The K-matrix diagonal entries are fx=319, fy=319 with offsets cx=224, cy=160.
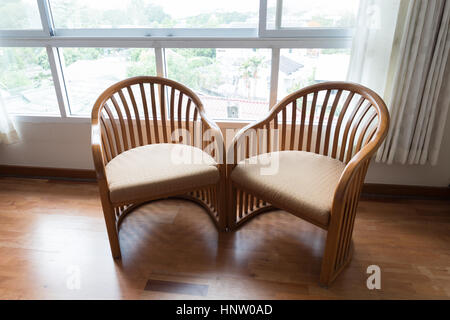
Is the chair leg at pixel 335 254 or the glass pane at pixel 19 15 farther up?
the glass pane at pixel 19 15

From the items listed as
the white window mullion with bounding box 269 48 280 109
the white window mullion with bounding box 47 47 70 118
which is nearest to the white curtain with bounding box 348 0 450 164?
the white window mullion with bounding box 269 48 280 109

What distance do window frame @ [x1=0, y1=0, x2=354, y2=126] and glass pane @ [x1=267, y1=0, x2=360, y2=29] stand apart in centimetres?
3

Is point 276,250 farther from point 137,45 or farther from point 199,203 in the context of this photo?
point 137,45

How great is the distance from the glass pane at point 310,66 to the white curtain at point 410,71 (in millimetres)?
165

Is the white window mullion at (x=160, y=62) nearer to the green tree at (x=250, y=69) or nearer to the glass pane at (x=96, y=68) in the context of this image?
the glass pane at (x=96, y=68)

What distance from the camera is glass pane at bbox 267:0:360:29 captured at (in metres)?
1.81

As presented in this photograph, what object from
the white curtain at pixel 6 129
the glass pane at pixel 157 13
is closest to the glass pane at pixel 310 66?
the glass pane at pixel 157 13

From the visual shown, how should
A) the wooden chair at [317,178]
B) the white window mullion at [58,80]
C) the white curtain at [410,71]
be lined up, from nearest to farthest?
the wooden chair at [317,178] < the white curtain at [410,71] < the white window mullion at [58,80]

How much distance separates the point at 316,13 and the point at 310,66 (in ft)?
0.99

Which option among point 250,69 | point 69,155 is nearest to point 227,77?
point 250,69

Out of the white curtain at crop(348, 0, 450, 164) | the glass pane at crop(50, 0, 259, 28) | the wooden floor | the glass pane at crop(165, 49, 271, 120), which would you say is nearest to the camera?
the wooden floor

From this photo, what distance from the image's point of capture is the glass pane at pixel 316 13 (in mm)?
1808

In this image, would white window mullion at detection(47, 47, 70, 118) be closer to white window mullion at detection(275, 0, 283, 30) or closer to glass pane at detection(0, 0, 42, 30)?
glass pane at detection(0, 0, 42, 30)

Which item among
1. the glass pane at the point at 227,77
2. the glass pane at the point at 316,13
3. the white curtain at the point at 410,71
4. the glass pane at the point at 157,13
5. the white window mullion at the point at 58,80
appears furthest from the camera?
the white window mullion at the point at 58,80
